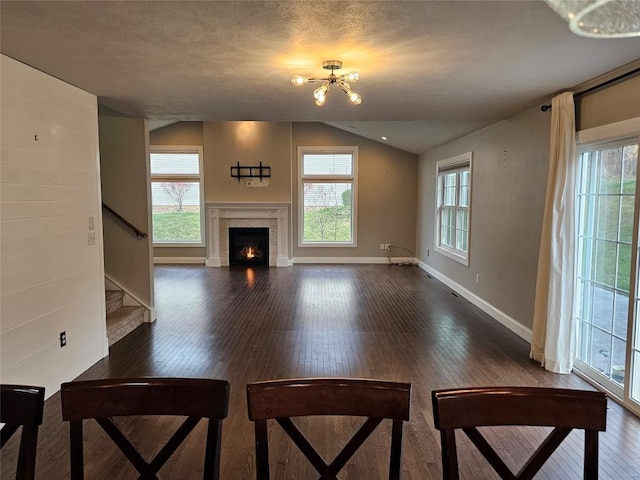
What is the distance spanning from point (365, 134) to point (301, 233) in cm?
250

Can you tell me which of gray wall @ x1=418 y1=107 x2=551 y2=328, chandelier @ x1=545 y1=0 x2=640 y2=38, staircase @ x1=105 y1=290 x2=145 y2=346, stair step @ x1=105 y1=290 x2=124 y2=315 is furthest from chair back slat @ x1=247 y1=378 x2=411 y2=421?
stair step @ x1=105 y1=290 x2=124 y2=315

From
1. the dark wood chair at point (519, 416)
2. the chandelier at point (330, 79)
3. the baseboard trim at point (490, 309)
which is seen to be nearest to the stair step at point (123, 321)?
the chandelier at point (330, 79)

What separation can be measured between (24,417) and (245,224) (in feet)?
25.6

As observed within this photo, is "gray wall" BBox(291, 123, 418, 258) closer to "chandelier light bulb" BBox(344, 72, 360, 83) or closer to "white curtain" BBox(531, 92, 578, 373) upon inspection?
"white curtain" BBox(531, 92, 578, 373)

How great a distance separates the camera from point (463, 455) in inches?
92.2

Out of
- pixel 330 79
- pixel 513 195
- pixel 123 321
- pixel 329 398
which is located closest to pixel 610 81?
pixel 513 195

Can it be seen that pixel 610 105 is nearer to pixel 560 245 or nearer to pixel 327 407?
pixel 560 245

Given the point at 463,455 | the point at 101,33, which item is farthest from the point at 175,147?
the point at 463,455

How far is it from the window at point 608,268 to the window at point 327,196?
591 cm

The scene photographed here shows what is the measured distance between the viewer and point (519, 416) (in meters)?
1.21

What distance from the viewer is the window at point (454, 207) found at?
6254 mm

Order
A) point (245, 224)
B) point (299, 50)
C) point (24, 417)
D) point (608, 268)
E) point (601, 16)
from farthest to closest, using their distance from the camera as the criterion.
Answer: point (245, 224), point (608, 268), point (299, 50), point (24, 417), point (601, 16)

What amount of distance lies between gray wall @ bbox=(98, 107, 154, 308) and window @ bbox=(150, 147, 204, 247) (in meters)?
4.25

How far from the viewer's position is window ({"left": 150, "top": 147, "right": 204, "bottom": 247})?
8992 millimetres
